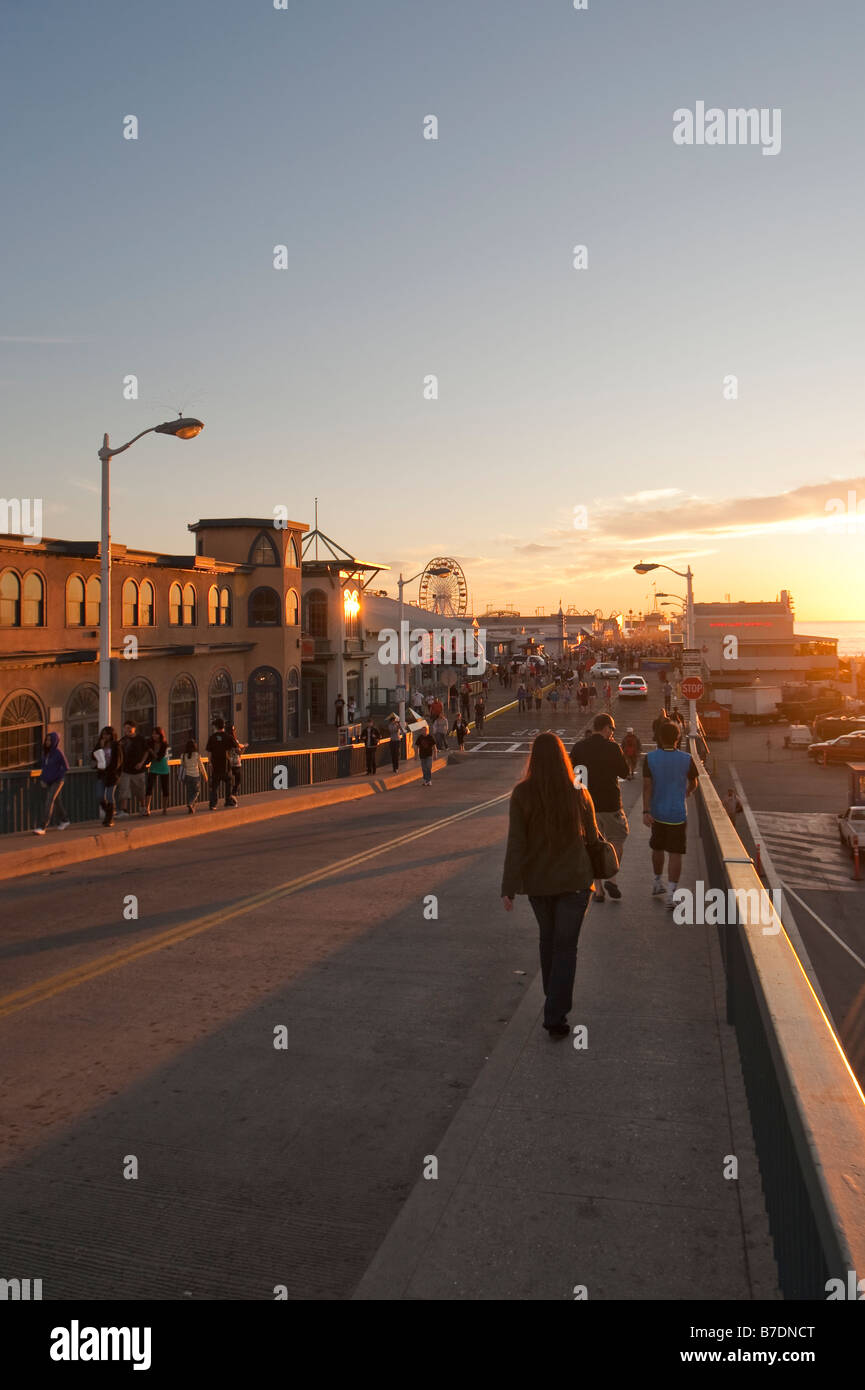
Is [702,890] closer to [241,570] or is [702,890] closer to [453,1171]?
[453,1171]

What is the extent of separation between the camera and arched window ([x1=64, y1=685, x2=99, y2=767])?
29500 millimetres

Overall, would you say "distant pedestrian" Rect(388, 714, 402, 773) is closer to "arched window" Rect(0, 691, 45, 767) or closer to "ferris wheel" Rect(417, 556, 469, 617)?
"arched window" Rect(0, 691, 45, 767)

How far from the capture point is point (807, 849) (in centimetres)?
3484

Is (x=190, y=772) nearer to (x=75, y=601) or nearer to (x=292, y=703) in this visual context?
(x=75, y=601)

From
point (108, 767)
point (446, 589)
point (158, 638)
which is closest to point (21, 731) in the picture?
point (158, 638)

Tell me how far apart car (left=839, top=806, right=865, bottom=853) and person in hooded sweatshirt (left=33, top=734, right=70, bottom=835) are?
25618mm

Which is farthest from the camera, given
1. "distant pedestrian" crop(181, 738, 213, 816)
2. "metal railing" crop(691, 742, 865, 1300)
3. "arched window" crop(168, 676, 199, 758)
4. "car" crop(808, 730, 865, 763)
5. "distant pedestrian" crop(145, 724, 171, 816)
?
"car" crop(808, 730, 865, 763)

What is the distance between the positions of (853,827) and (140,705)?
2426 centimetres

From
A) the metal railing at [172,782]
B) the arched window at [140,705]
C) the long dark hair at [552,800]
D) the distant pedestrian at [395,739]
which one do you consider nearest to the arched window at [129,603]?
the arched window at [140,705]

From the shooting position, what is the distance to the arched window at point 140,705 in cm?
3297

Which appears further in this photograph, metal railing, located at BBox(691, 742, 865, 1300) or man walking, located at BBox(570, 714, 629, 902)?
man walking, located at BBox(570, 714, 629, 902)

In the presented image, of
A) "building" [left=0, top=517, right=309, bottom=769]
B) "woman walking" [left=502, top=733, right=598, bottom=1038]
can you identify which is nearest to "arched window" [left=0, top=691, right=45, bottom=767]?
"building" [left=0, top=517, right=309, bottom=769]

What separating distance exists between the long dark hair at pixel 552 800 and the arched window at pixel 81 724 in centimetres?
2546

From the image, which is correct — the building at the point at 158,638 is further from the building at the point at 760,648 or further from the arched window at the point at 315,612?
the building at the point at 760,648
